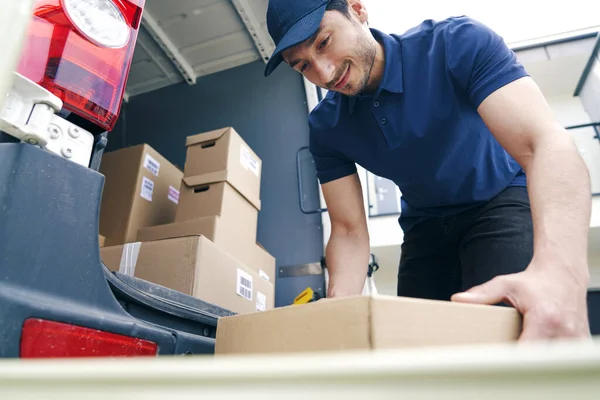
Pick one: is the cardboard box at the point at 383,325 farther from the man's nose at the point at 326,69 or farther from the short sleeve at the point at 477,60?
the man's nose at the point at 326,69

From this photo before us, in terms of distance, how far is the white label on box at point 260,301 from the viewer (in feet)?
4.94

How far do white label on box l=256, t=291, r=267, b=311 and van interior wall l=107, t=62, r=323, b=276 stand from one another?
56 centimetres

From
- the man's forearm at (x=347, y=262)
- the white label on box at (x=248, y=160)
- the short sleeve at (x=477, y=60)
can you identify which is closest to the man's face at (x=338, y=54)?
the short sleeve at (x=477, y=60)

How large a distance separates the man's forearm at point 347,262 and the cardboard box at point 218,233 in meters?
0.49

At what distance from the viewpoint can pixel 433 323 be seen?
1.29 ft

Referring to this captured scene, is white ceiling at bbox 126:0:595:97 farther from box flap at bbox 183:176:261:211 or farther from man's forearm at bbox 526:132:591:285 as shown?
man's forearm at bbox 526:132:591:285

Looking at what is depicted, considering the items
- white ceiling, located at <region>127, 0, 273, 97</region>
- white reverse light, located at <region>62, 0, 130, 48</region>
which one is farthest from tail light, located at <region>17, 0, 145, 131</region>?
white ceiling, located at <region>127, 0, 273, 97</region>

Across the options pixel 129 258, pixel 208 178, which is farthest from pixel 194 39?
pixel 129 258

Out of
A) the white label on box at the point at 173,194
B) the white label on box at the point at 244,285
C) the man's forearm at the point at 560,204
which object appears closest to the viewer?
the man's forearm at the point at 560,204

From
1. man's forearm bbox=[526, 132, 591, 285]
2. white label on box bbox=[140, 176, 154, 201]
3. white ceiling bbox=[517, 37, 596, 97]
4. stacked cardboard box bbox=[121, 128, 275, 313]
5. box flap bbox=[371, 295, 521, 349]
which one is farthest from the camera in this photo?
white ceiling bbox=[517, 37, 596, 97]

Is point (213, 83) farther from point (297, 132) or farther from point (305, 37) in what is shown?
point (305, 37)

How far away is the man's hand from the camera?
43 cm

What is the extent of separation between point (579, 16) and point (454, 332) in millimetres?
3042

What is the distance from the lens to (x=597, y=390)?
0.56 ft
